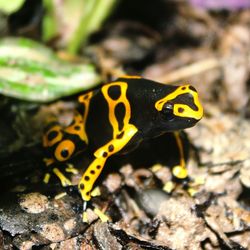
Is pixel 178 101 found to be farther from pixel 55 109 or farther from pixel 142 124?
pixel 55 109

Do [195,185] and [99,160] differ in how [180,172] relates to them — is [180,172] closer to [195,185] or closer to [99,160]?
[195,185]

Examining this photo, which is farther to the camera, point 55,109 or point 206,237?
point 55,109

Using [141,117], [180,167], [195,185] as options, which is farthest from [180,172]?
[141,117]

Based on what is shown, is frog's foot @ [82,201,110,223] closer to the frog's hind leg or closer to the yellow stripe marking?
the frog's hind leg

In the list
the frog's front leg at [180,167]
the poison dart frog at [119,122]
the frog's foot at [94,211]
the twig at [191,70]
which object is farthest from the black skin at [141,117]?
the twig at [191,70]

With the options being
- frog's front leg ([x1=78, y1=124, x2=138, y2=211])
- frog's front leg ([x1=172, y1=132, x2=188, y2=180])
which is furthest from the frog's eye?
frog's front leg ([x1=172, y1=132, x2=188, y2=180])

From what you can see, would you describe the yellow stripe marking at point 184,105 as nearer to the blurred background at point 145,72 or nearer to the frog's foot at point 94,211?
the blurred background at point 145,72

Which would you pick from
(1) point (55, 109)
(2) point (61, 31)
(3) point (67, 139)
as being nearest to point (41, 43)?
(2) point (61, 31)
